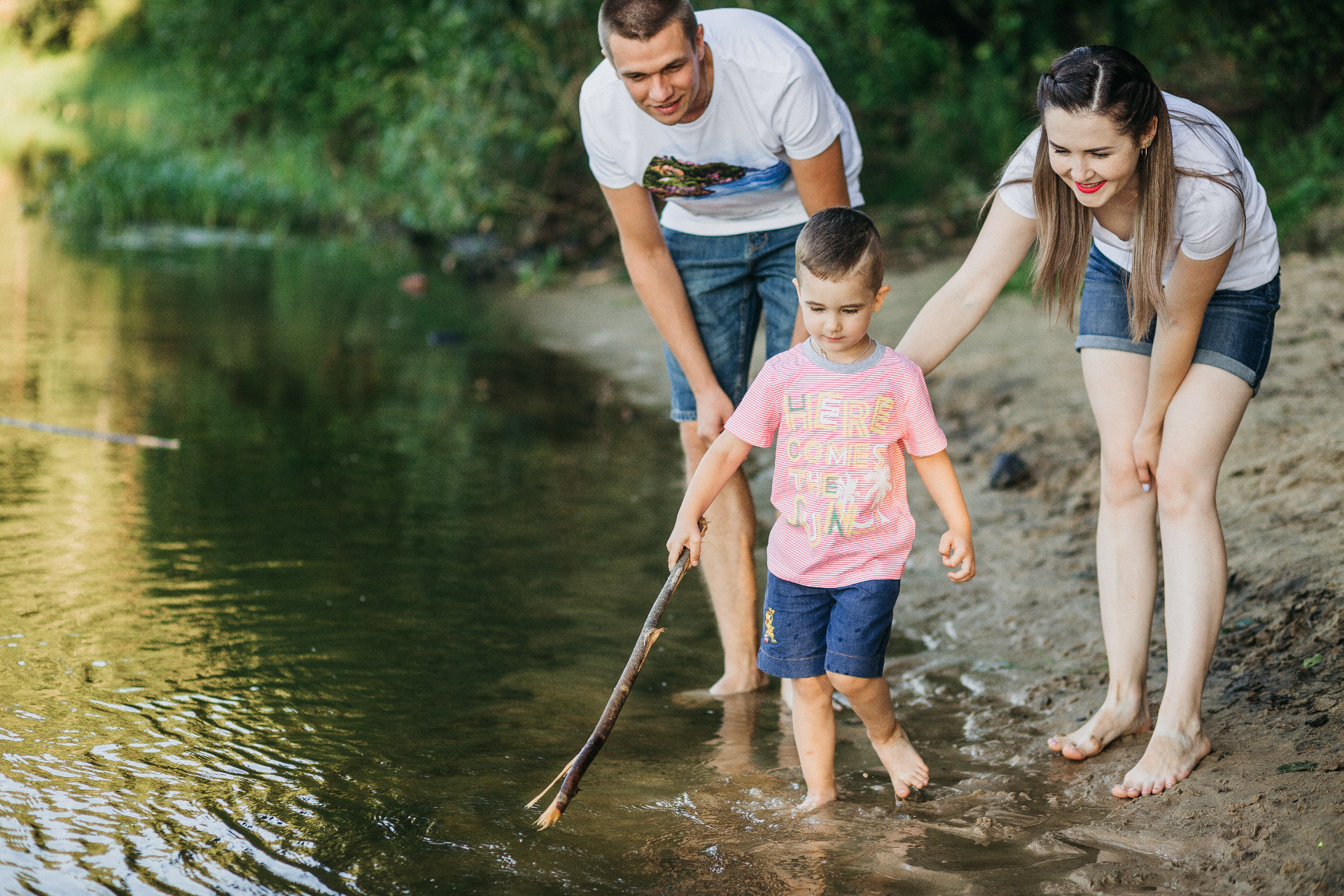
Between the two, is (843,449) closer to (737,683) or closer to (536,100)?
(737,683)

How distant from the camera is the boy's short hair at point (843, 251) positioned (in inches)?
106

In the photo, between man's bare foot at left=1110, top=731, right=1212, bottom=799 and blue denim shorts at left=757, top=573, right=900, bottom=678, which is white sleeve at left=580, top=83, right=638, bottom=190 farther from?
man's bare foot at left=1110, top=731, right=1212, bottom=799

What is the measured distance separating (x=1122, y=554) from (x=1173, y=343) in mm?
556

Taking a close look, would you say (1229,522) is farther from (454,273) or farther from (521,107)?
(454,273)

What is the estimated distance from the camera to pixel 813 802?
9.67 feet

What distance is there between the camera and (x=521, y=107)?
11938 millimetres

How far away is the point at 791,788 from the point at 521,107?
9795mm

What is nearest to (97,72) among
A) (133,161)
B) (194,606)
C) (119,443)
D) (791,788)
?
(133,161)

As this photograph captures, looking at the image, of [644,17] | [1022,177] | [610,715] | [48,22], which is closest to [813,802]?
[610,715]

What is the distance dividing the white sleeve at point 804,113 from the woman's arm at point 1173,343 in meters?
0.90

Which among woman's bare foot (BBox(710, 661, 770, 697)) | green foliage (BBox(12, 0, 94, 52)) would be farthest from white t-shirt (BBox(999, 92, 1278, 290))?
green foliage (BBox(12, 0, 94, 52))

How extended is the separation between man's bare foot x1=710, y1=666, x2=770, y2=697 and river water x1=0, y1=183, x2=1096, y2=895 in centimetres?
4

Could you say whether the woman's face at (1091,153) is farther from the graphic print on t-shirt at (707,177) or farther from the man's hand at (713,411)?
the man's hand at (713,411)

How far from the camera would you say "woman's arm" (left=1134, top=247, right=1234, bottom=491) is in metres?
2.80
